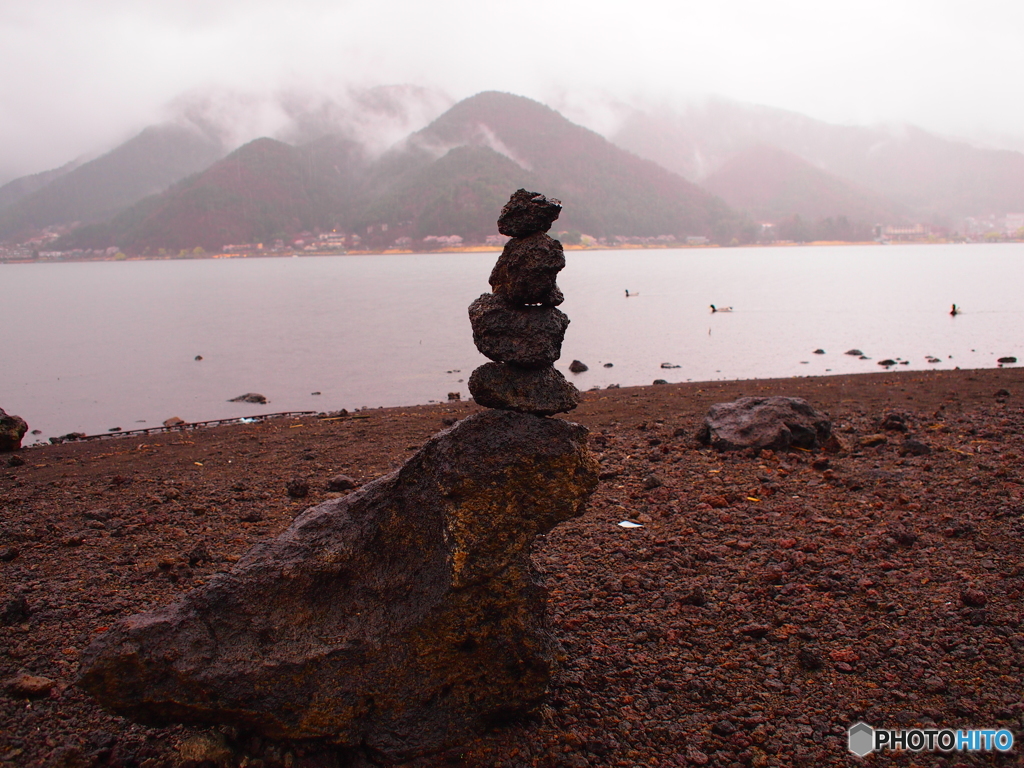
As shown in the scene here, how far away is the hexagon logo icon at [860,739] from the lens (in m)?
4.70

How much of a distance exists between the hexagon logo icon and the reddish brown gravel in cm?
9

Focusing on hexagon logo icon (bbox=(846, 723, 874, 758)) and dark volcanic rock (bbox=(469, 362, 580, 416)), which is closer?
hexagon logo icon (bbox=(846, 723, 874, 758))

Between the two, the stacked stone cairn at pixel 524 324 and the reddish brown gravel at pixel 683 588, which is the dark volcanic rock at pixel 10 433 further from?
the stacked stone cairn at pixel 524 324

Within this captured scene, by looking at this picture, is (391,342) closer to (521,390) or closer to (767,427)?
(767,427)

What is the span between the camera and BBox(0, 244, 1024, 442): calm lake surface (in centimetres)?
2598

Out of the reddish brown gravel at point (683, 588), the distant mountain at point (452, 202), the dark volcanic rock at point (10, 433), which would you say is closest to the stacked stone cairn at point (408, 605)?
the reddish brown gravel at point (683, 588)

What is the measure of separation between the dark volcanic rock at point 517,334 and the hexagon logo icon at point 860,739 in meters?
3.33

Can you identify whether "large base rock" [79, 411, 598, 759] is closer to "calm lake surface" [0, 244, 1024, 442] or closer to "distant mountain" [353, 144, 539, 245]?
"calm lake surface" [0, 244, 1024, 442]

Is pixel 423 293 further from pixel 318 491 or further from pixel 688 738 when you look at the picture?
pixel 688 738

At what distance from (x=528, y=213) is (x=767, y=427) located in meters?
7.57

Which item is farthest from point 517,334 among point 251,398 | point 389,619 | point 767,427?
point 251,398

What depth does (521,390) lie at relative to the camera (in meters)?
5.32

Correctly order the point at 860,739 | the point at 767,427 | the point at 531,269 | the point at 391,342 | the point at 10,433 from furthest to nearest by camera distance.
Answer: the point at 391,342
the point at 10,433
the point at 767,427
the point at 531,269
the point at 860,739

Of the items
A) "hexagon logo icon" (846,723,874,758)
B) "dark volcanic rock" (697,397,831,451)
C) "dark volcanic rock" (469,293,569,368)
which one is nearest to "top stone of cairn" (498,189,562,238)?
"dark volcanic rock" (469,293,569,368)
